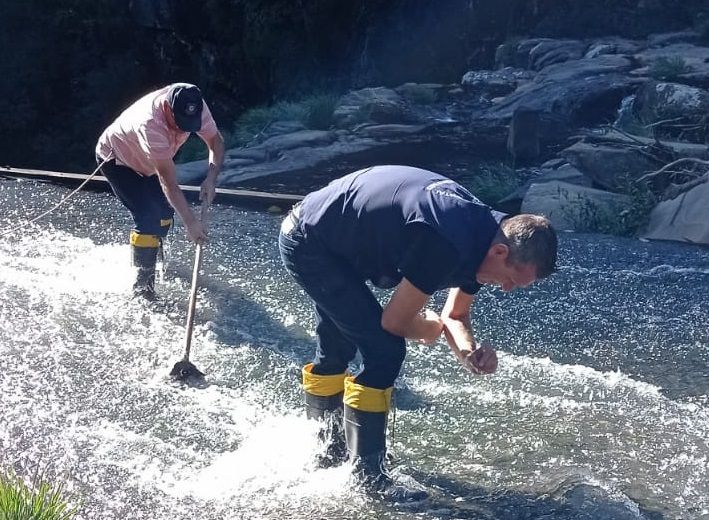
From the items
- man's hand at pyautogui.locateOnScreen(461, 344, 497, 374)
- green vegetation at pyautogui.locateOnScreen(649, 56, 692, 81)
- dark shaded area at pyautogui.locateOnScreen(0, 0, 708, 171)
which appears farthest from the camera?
dark shaded area at pyautogui.locateOnScreen(0, 0, 708, 171)

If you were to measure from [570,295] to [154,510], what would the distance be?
3414mm

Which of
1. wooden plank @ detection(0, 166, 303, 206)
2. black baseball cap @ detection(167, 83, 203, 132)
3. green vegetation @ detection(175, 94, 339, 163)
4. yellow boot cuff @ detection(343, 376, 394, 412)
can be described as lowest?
green vegetation @ detection(175, 94, 339, 163)

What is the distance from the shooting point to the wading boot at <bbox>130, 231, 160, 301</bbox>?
18.9 feet

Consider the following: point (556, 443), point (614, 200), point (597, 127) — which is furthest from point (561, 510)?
point (597, 127)

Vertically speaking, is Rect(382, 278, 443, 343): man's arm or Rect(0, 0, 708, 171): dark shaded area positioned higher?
Rect(382, 278, 443, 343): man's arm

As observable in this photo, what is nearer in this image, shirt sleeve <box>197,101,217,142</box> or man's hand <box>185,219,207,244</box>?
man's hand <box>185,219,207,244</box>

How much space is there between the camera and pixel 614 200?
9.66m

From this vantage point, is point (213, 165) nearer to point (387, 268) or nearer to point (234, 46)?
point (387, 268)

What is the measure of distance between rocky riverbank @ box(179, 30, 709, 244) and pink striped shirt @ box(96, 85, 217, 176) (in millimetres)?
4435

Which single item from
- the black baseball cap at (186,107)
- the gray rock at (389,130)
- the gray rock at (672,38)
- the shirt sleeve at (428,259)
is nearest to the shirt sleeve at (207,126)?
the black baseball cap at (186,107)

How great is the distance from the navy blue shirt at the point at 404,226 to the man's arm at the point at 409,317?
0.05 meters

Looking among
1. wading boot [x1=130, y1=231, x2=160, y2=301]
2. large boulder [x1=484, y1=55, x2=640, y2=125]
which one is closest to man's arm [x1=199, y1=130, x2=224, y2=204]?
wading boot [x1=130, y1=231, x2=160, y2=301]

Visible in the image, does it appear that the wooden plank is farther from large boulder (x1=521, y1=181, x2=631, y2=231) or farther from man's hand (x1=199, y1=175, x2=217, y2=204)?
large boulder (x1=521, y1=181, x2=631, y2=231)

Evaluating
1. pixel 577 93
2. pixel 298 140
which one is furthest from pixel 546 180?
pixel 577 93
